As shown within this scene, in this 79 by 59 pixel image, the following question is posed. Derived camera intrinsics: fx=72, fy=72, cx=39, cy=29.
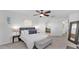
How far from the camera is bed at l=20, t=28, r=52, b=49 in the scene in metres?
1.15

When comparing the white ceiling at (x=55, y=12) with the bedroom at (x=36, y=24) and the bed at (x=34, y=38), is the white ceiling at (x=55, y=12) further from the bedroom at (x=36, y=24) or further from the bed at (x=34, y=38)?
the bed at (x=34, y=38)

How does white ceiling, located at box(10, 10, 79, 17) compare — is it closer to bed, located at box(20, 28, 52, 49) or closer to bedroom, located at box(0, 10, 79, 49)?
bedroom, located at box(0, 10, 79, 49)

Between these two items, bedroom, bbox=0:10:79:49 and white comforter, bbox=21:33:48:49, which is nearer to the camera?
bedroom, bbox=0:10:79:49

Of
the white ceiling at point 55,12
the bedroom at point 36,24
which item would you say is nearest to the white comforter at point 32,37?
the bedroom at point 36,24

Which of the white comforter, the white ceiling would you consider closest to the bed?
the white comforter

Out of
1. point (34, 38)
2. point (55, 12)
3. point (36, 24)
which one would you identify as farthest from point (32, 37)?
point (55, 12)

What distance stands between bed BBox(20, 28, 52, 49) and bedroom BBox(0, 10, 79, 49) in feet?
0.05

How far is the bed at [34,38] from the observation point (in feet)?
3.79

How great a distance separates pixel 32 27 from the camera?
1187 millimetres

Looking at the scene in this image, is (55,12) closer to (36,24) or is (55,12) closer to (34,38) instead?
(36,24)

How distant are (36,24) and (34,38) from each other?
9.1 inches

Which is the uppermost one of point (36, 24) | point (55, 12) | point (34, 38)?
point (55, 12)

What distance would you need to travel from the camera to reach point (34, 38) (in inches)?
46.2

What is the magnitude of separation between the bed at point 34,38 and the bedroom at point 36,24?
2cm
